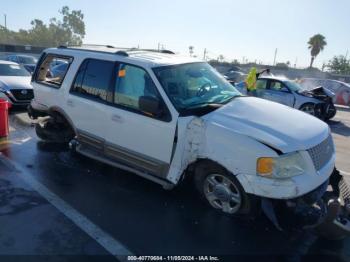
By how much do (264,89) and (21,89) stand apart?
27.6 ft

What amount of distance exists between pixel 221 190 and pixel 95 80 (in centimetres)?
255

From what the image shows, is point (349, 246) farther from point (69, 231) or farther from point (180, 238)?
point (69, 231)

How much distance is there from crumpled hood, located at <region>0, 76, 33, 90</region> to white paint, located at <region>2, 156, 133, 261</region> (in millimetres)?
5405

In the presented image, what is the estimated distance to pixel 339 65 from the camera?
5131 centimetres

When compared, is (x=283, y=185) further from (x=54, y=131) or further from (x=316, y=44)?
(x=316, y=44)

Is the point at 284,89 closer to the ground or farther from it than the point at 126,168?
farther from it

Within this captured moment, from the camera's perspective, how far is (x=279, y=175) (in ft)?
10.7

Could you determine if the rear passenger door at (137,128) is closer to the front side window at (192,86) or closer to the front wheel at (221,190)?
the front side window at (192,86)

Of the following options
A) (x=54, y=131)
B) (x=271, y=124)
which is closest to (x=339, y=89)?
(x=271, y=124)

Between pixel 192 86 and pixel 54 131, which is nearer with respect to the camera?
pixel 192 86

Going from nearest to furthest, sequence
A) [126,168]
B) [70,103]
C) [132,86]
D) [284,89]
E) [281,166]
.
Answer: [281,166], [132,86], [126,168], [70,103], [284,89]

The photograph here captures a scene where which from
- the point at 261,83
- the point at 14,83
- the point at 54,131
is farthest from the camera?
the point at 261,83

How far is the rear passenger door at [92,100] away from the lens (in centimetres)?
460

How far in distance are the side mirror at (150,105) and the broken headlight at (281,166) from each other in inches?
54.2
